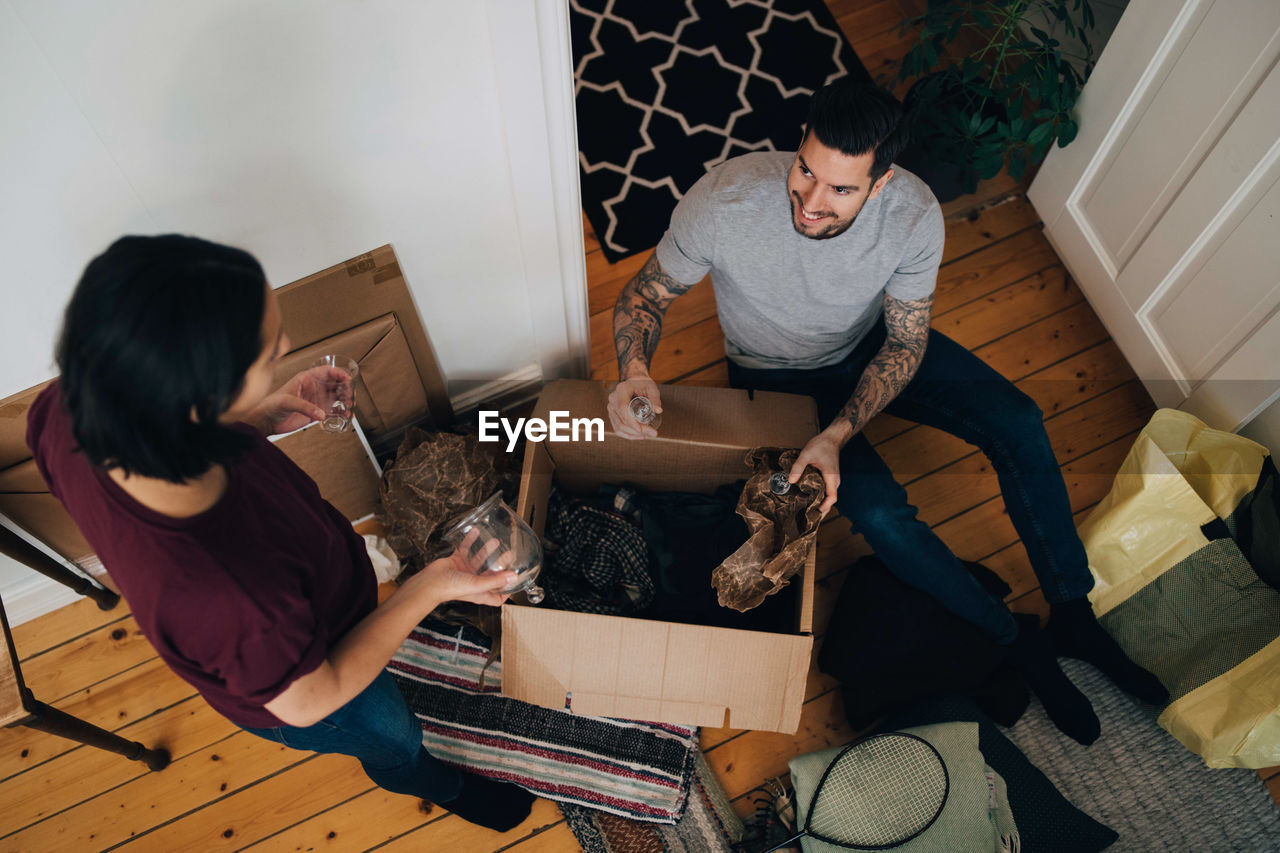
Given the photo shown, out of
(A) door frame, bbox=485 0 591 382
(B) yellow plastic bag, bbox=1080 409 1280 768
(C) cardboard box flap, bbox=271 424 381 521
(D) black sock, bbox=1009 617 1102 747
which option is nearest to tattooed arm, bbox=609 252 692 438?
(A) door frame, bbox=485 0 591 382

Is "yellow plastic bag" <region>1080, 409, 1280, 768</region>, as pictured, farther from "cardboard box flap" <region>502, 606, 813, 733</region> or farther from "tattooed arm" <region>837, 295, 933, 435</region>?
"cardboard box flap" <region>502, 606, 813, 733</region>

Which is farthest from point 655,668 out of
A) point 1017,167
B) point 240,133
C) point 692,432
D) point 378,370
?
point 1017,167

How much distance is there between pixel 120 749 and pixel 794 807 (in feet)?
4.58

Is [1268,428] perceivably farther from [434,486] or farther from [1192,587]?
[434,486]

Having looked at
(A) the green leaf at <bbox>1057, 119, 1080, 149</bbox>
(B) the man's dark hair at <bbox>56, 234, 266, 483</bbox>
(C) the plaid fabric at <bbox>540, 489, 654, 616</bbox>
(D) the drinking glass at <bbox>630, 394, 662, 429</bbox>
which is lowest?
(C) the plaid fabric at <bbox>540, 489, 654, 616</bbox>

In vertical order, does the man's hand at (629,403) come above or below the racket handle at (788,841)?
above

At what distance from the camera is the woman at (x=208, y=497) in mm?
751

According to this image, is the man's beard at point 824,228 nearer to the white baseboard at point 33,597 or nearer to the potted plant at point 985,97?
the potted plant at point 985,97

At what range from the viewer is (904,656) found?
1.75 metres

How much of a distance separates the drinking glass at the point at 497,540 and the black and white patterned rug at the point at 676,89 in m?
1.35

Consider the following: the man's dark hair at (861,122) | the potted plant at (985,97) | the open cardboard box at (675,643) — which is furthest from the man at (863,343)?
the potted plant at (985,97)

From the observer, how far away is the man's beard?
142cm

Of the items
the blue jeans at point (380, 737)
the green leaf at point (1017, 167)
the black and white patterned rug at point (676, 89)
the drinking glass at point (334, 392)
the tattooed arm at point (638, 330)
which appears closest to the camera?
the blue jeans at point (380, 737)

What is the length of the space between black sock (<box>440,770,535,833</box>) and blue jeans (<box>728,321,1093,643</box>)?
3.04 ft
